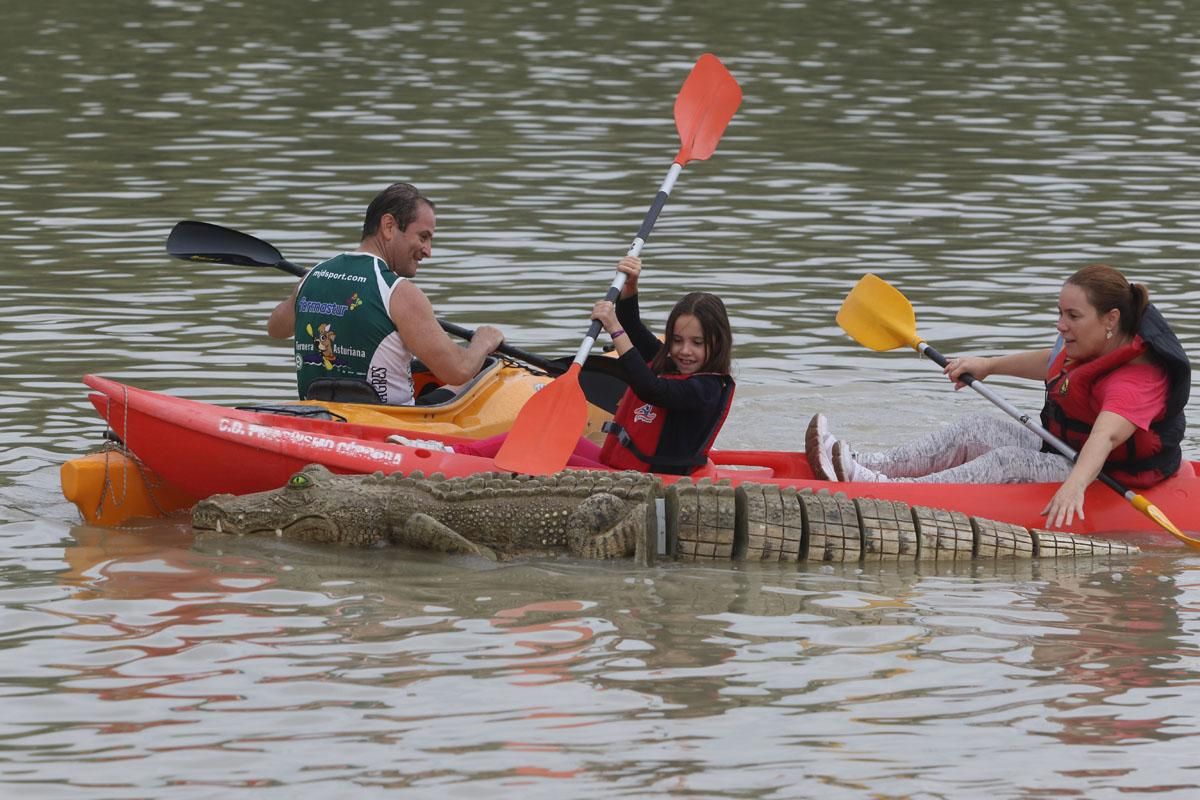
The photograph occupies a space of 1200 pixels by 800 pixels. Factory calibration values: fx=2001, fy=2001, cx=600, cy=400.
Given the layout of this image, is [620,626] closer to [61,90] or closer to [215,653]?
[215,653]

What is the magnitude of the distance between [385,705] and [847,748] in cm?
135

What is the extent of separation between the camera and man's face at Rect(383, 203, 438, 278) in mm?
8453

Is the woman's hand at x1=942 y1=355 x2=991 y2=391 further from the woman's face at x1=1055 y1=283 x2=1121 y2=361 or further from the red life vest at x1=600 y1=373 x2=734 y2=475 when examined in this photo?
the red life vest at x1=600 y1=373 x2=734 y2=475

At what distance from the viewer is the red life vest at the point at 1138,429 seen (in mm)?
7941

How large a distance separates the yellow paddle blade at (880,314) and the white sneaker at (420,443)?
6.70 ft

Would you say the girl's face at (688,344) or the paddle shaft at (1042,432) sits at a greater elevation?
the girl's face at (688,344)

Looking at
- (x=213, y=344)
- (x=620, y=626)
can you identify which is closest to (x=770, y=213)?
(x=213, y=344)

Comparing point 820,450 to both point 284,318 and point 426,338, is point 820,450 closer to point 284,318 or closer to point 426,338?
point 426,338

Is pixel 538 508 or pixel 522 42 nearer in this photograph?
pixel 538 508

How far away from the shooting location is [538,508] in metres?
7.70

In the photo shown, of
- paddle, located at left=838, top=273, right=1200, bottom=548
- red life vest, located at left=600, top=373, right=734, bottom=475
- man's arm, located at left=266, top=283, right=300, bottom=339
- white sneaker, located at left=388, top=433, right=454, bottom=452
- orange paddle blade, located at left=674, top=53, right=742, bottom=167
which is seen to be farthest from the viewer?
orange paddle blade, located at left=674, top=53, right=742, bottom=167

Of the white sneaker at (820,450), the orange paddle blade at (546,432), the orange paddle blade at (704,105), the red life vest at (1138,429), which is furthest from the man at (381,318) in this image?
the red life vest at (1138,429)

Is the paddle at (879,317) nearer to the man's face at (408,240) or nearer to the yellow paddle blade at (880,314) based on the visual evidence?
the yellow paddle blade at (880,314)

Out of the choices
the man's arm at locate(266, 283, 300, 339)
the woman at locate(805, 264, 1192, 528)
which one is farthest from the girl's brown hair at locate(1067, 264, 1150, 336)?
the man's arm at locate(266, 283, 300, 339)
